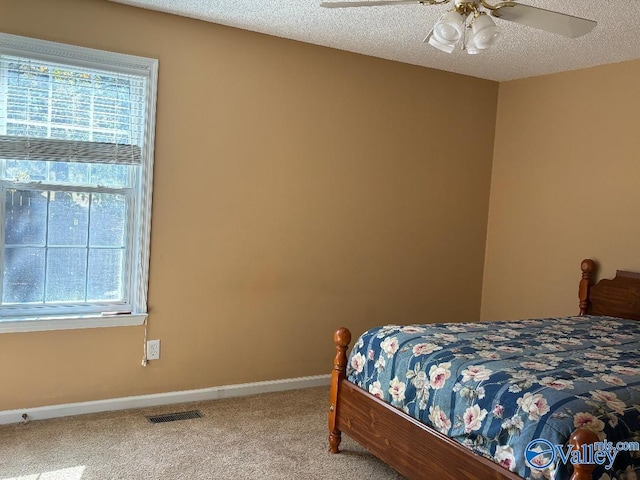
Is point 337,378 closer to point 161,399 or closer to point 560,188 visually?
point 161,399

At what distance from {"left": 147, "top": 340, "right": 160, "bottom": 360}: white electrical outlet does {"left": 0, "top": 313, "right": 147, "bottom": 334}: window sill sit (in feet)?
0.48

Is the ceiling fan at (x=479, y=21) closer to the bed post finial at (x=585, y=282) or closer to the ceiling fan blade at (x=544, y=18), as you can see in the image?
the ceiling fan blade at (x=544, y=18)

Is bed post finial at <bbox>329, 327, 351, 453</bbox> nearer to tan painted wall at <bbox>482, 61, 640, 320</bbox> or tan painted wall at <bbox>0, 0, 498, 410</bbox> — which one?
tan painted wall at <bbox>0, 0, 498, 410</bbox>

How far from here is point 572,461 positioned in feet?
6.19

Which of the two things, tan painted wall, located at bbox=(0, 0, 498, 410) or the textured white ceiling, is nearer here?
the textured white ceiling

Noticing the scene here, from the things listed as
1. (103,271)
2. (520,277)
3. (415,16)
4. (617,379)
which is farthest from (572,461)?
(520,277)

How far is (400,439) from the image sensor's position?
8.73 ft

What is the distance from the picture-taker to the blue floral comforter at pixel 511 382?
2.06m

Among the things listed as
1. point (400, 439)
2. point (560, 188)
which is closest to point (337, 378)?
point (400, 439)

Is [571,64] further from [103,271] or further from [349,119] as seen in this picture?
[103,271]

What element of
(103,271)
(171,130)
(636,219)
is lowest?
(103,271)

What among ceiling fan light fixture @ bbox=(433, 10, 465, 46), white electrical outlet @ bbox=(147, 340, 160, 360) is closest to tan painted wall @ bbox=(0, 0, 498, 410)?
white electrical outlet @ bbox=(147, 340, 160, 360)

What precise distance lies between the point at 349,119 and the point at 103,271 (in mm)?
1936

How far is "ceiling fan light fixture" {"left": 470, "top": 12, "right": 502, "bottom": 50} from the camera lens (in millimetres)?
2217
